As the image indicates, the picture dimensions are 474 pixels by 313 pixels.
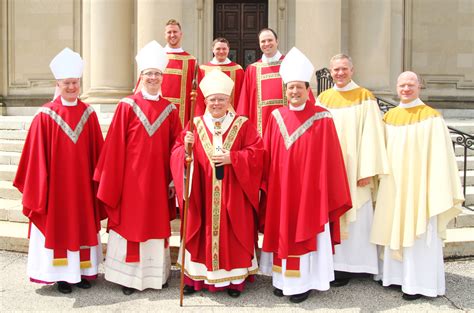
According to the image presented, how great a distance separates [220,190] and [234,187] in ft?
0.43

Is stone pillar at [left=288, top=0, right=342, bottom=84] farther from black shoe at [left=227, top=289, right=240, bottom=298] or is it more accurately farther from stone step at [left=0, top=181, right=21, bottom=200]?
black shoe at [left=227, top=289, right=240, bottom=298]

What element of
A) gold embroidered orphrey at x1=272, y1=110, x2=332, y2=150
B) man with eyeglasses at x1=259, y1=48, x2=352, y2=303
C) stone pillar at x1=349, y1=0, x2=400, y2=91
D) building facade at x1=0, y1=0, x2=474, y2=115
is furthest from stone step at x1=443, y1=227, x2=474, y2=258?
building facade at x1=0, y1=0, x2=474, y2=115

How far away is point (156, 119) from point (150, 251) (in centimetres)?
126

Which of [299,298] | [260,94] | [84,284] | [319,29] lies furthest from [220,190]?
[319,29]

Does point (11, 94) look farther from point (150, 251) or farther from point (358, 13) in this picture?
point (150, 251)

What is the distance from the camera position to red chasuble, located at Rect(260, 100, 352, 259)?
4.63 m

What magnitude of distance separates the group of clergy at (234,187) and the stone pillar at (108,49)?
526 cm

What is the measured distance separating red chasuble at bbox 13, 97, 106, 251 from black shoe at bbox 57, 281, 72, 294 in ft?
1.28

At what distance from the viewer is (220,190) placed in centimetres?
470

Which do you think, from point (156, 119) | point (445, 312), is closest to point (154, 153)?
point (156, 119)

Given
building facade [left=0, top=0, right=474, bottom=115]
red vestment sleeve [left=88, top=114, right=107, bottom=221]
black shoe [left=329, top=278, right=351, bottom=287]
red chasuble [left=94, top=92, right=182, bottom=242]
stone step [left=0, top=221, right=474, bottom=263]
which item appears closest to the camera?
red chasuble [left=94, top=92, right=182, bottom=242]

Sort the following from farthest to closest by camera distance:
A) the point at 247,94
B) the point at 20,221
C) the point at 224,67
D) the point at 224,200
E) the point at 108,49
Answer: the point at 108,49 → the point at 20,221 → the point at 224,67 → the point at 247,94 → the point at 224,200

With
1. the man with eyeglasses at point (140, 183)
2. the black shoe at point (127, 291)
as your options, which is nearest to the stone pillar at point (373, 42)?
the man with eyeglasses at point (140, 183)

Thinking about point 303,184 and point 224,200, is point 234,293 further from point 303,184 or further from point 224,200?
point 303,184
